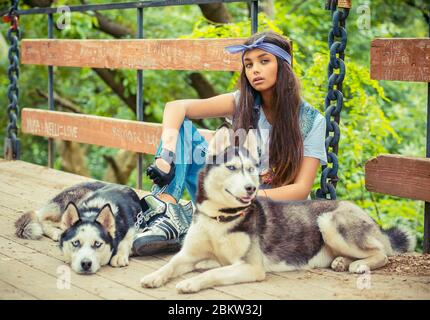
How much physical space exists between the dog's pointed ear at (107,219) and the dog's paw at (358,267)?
1227mm

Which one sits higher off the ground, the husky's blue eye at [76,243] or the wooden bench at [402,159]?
the wooden bench at [402,159]

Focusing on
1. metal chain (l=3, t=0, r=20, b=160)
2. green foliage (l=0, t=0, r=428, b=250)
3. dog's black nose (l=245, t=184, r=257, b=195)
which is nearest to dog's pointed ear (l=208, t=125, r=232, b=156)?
dog's black nose (l=245, t=184, r=257, b=195)

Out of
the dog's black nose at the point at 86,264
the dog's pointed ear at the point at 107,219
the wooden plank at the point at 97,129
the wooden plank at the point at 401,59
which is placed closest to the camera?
the dog's black nose at the point at 86,264

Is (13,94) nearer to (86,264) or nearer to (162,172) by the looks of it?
(162,172)

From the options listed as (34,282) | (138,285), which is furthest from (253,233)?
(34,282)

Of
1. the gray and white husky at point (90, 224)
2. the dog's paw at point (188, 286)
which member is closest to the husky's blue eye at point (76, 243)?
the gray and white husky at point (90, 224)

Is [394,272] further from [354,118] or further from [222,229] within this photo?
[354,118]

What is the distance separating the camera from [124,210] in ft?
13.0

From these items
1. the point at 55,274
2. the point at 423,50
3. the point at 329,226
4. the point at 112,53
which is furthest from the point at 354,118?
the point at 55,274

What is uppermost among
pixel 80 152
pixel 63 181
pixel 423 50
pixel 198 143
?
pixel 423 50

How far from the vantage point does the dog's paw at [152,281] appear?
3.19 metres

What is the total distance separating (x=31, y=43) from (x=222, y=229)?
4695 millimetres

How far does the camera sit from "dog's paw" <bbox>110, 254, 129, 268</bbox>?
3580 millimetres

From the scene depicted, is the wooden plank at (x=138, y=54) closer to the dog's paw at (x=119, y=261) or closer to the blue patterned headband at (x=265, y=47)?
the blue patterned headband at (x=265, y=47)
